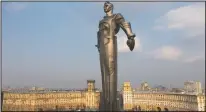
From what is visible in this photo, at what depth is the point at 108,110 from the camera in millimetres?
8344

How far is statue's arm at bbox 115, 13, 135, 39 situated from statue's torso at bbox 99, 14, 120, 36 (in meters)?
0.10

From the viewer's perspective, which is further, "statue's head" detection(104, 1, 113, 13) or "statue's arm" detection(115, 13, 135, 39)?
"statue's head" detection(104, 1, 113, 13)

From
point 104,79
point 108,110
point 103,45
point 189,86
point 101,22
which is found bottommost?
point 108,110

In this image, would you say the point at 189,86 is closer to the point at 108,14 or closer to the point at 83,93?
the point at 83,93

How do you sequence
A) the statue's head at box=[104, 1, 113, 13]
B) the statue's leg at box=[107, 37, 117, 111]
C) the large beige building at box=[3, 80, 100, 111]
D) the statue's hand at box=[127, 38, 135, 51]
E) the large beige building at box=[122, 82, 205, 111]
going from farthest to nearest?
the large beige building at box=[3, 80, 100, 111], the large beige building at box=[122, 82, 205, 111], the statue's head at box=[104, 1, 113, 13], the statue's hand at box=[127, 38, 135, 51], the statue's leg at box=[107, 37, 117, 111]

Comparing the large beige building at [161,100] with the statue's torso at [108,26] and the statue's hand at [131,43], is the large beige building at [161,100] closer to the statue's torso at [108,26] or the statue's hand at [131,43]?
the statue's hand at [131,43]

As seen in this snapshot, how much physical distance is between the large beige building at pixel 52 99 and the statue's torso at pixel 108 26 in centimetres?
6809

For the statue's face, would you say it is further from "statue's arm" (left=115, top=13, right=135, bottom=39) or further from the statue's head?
"statue's arm" (left=115, top=13, right=135, bottom=39)

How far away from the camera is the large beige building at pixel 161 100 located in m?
71.2

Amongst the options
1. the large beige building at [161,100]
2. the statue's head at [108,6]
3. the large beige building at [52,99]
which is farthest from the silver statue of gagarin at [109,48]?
the large beige building at [52,99]

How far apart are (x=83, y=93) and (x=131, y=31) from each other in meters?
79.4

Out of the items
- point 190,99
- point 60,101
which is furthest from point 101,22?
point 60,101

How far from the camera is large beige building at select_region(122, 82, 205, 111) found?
71.2 m

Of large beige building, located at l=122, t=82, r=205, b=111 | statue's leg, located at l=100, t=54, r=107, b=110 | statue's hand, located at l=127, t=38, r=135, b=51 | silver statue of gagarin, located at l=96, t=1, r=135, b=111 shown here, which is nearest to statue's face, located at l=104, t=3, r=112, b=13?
silver statue of gagarin, located at l=96, t=1, r=135, b=111
